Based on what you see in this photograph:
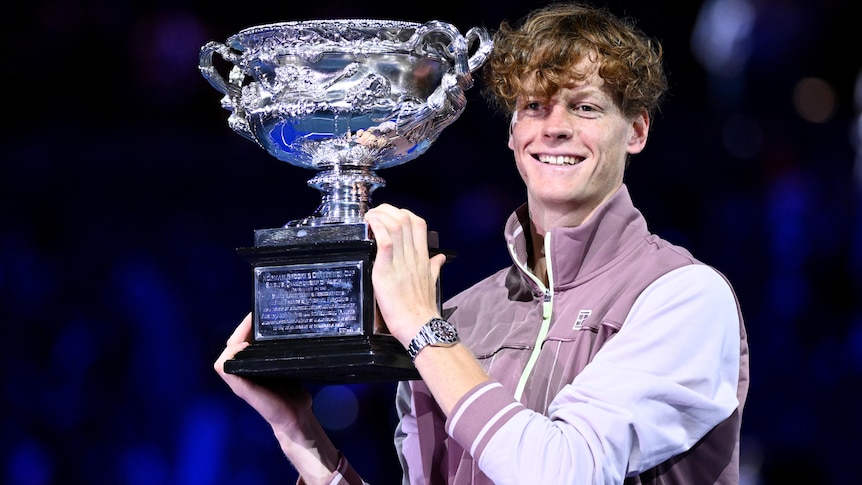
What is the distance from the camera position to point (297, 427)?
70.3 inches

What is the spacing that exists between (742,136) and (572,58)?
1.28m

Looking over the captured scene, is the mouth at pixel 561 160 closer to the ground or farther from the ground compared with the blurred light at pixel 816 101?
farther from the ground

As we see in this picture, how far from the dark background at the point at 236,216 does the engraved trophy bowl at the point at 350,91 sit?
3.79ft

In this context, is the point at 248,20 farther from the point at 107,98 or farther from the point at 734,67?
the point at 734,67

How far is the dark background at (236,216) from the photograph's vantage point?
2.81 meters

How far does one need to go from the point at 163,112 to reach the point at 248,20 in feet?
1.03

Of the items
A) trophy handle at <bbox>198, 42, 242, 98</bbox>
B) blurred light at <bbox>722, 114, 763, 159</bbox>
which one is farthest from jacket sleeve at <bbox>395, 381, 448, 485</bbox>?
blurred light at <bbox>722, 114, 763, 159</bbox>

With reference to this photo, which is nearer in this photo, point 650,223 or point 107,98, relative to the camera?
point 650,223

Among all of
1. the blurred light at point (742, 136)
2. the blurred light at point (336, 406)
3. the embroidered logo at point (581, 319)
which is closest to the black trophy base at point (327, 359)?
the embroidered logo at point (581, 319)

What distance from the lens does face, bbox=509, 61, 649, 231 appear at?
1691 mm

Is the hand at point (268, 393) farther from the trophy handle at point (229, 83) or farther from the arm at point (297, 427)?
the trophy handle at point (229, 83)

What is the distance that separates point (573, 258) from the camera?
5.52ft

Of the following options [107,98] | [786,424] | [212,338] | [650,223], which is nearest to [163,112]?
[107,98]

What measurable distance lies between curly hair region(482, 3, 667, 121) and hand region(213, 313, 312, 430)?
0.51m
